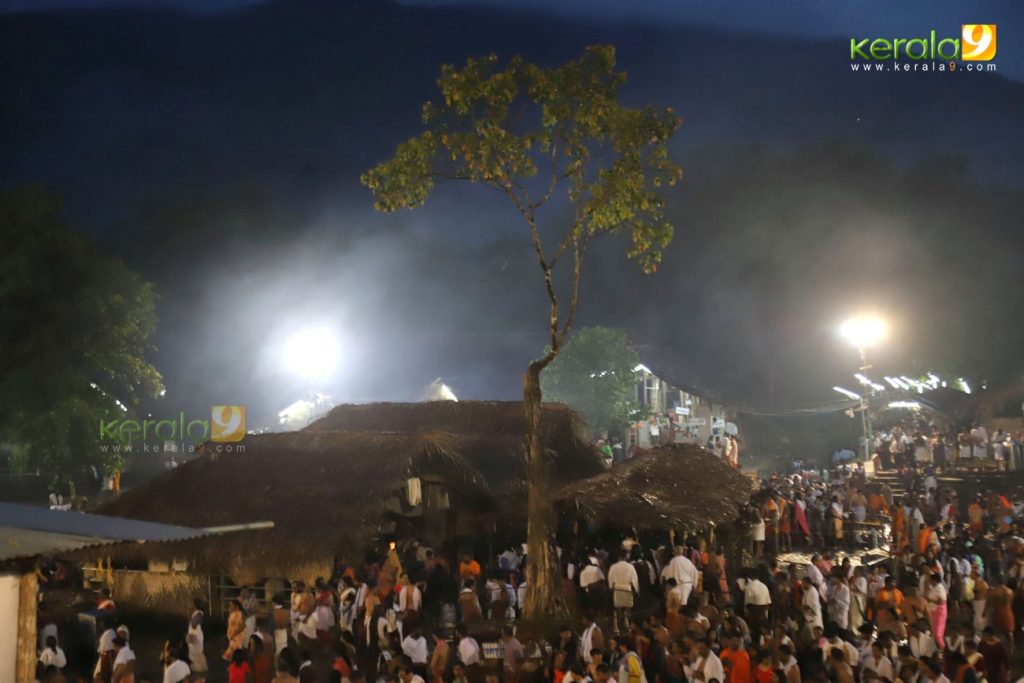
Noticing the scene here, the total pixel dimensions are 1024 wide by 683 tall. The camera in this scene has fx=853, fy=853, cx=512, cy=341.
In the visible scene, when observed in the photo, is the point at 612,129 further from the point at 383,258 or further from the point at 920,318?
the point at 383,258

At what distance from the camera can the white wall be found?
349 inches

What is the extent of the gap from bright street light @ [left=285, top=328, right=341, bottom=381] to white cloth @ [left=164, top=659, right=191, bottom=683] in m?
42.9

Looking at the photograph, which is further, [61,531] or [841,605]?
[841,605]

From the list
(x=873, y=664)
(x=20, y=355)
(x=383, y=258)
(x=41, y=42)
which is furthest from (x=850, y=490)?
(x=41, y=42)

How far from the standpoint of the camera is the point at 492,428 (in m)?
22.9

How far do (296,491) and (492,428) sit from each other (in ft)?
22.1

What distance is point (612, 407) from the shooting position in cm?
4822

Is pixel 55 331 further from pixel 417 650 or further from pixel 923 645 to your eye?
pixel 923 645

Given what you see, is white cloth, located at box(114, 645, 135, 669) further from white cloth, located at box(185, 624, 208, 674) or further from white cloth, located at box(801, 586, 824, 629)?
white cloth, located at box(801, 586, 824, 629)

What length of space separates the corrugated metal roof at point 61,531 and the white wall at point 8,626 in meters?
0.63

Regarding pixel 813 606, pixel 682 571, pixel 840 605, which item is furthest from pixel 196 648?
pixel 840 605

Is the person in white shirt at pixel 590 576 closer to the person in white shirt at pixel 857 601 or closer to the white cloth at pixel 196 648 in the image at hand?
the person in white shirt at pixel 857 601

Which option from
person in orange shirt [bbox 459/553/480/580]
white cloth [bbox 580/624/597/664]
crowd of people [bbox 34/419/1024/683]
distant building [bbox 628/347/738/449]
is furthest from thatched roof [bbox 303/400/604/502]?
distant building [bbox 628/347/738/449]

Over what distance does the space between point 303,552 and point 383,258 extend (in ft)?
248
